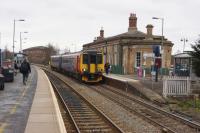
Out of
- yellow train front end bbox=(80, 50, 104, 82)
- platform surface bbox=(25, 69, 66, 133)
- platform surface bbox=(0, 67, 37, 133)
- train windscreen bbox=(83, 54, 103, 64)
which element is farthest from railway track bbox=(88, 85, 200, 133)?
train windscreen bbox=(83, 54, 103, 64)

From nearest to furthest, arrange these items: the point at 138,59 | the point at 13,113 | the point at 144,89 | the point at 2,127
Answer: the point at 2,127 < the point at 13,113 < the point at 144,89 < the point at 138,59

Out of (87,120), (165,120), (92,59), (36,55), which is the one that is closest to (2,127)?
(87,120)

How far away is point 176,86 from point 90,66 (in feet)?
45.9

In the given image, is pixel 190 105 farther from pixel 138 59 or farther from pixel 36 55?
pixel 36 55

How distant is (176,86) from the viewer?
86.2ft

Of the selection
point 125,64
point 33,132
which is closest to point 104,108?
point 33,132

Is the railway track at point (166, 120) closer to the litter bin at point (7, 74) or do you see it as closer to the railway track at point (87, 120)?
the railway track at point (87, 120)

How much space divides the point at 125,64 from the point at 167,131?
140 ft

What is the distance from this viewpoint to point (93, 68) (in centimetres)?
3938

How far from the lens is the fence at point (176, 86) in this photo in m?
26.0

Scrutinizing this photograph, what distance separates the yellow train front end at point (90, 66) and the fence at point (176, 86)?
1379cm

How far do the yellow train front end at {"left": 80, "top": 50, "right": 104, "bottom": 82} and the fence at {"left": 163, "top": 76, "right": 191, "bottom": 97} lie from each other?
1379 cm

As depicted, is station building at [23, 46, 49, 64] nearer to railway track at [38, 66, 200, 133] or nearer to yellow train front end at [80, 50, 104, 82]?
yellow train front end at [80, 50, 104, 82]

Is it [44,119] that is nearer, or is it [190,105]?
[44,119]
